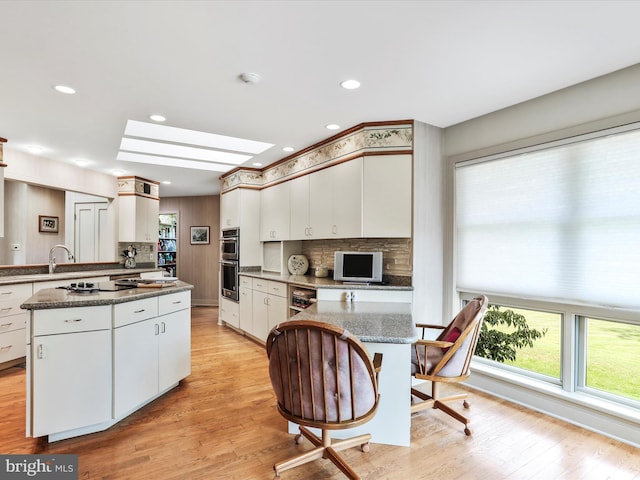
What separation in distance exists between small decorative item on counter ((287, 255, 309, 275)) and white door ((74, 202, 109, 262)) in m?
3.29

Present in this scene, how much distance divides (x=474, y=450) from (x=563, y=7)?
257 cm

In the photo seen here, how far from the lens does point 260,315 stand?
464 centimetres

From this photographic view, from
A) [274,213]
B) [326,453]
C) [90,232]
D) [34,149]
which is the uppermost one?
[34,149]

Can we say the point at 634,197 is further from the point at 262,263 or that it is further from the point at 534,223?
the point at 262,263

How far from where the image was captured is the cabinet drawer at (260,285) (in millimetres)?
4539

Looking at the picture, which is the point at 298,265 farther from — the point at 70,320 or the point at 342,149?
the point at 70,320

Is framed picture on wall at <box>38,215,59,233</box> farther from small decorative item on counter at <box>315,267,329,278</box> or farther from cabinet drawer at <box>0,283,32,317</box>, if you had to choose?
small decorative item on counter at <box>315,267,329,278</box>

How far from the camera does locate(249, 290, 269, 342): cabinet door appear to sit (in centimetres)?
450

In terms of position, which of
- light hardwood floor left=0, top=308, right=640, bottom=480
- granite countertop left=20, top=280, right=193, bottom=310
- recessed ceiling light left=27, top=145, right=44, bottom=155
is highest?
recessed ceiling light left=27, top=145, right=44, bottom=155

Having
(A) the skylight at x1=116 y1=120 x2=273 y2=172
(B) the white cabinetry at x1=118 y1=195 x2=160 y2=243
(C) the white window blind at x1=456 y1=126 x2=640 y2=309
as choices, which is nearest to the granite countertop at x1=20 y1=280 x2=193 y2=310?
(A) the skylight at x1=116 y1=120 x2=273 y2=172

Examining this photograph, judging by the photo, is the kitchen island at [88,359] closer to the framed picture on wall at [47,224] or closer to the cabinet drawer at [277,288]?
the cabinet drawer at [277,288]

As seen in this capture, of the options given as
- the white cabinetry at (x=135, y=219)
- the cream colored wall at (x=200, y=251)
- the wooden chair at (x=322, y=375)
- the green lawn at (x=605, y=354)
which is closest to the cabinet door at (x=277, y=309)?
the wooden chair at (x=322, y=375)

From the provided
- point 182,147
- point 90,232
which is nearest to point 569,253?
point 182,147

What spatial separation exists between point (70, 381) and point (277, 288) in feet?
7.51
